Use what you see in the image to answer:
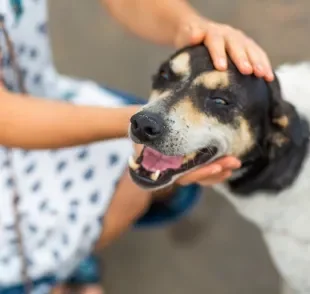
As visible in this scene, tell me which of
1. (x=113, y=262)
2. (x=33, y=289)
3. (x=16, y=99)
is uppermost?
(x=16, y=99)

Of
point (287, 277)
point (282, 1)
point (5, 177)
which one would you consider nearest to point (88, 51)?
point (282, 1)

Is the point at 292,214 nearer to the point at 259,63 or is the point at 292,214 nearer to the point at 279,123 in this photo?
the point at 279,123

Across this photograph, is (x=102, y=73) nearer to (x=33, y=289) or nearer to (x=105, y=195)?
(x=105, y=195)

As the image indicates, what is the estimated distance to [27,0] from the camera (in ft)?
3.87

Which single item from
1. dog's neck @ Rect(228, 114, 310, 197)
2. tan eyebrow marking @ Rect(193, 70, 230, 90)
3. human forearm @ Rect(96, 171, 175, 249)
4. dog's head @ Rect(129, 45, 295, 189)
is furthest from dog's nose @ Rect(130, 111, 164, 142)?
human forearm @ Rect(96, 171, 175, 249)

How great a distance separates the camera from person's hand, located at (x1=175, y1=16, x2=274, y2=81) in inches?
37.2

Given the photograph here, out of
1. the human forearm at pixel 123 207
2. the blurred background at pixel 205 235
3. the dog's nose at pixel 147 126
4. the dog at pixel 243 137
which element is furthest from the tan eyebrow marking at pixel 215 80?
the blurred background at pixel 205 235

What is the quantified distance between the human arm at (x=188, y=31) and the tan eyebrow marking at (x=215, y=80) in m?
0.01

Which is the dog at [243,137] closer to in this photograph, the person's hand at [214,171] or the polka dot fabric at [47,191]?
the person's hand at [214,171]

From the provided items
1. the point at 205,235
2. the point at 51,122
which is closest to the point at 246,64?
the point at 51,122

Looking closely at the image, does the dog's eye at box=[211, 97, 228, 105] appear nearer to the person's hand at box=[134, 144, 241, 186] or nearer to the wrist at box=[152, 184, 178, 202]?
the person's hand at box=[134, 144, 241, 186]

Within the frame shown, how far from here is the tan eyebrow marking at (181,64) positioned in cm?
98

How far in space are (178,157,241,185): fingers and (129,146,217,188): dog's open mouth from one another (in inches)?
0.8

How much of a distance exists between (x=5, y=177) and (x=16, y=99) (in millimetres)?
266
